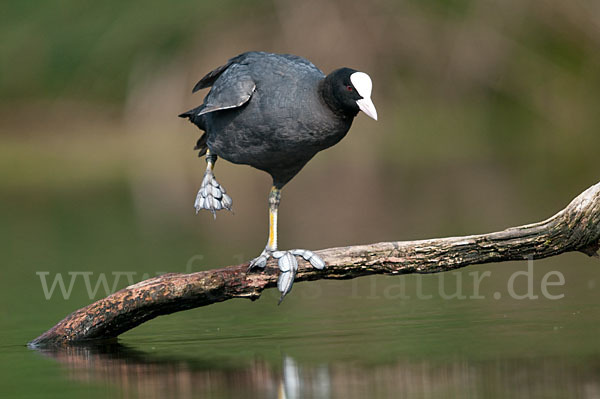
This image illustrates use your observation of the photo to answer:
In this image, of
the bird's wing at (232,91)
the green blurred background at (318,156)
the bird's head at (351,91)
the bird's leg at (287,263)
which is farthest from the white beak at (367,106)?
the green blurred background at (318,156)

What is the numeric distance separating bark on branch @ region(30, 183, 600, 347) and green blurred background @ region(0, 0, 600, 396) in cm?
231

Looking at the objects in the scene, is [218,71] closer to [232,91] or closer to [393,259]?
[232,91]

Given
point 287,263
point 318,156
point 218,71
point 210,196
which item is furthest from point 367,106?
point 318,156

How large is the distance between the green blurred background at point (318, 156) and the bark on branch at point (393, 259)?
2311 mm

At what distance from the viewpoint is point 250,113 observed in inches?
212

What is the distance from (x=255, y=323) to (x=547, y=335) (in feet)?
5.54

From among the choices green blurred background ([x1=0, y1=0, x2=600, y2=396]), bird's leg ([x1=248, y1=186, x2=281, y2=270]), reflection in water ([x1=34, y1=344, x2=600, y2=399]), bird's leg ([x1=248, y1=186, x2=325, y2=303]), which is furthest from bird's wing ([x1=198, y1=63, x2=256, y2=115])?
green blurred background ([x1=0, y1=0, x2=600, y2=396])

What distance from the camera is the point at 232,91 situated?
5414mm

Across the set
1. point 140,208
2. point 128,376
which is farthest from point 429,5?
point 128,376

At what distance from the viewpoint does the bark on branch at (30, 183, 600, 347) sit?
209 inches

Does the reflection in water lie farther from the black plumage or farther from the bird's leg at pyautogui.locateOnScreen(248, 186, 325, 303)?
the black plumage

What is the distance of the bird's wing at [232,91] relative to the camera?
5379 millimetres

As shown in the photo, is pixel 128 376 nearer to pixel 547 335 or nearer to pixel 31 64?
pixel 547 335

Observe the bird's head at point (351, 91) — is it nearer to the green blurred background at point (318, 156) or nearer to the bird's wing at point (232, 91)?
the bird's wing at point (232, 91)
